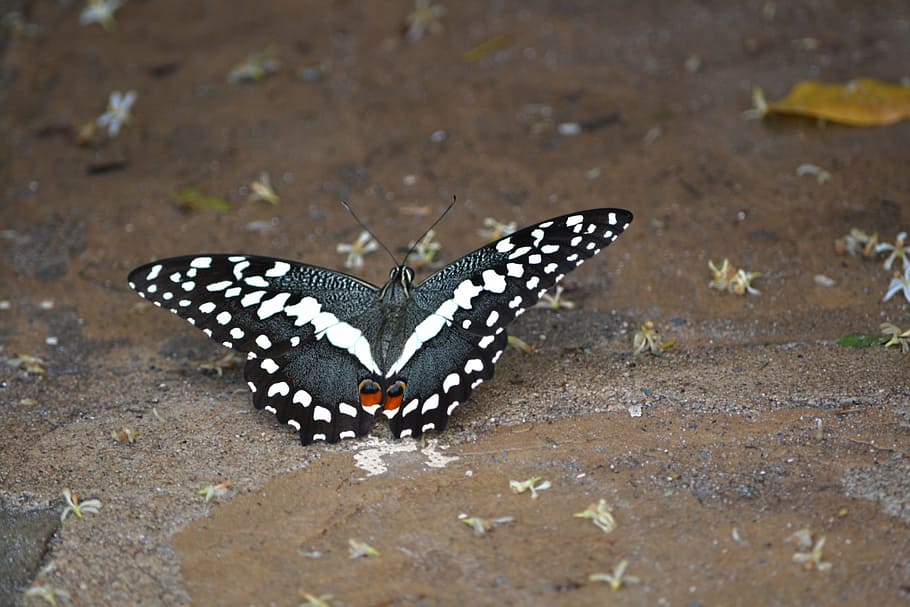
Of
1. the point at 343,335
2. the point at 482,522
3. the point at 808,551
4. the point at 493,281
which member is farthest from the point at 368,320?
the point at 808,551

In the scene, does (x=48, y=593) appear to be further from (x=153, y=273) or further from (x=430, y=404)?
(x=430, y=404)

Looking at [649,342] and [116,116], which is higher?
[116,116]

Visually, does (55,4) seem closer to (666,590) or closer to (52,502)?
(52,502)

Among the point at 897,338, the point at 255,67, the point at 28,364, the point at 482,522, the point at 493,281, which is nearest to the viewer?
the point at 482,522

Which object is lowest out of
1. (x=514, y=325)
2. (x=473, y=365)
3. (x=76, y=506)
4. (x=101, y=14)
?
(x=514, y=325)

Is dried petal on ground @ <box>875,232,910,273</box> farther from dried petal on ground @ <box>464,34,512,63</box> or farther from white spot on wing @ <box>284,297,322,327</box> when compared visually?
dried petal on ground @ <box>464,34,512,63</box>

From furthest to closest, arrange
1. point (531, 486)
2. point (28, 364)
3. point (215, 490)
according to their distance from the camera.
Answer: point (28, 364) → point (215, 490) → point (531, 486)

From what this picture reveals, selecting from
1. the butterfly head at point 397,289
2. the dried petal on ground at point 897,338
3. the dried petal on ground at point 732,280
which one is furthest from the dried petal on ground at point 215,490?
the dried petal on ground at point 897,338
